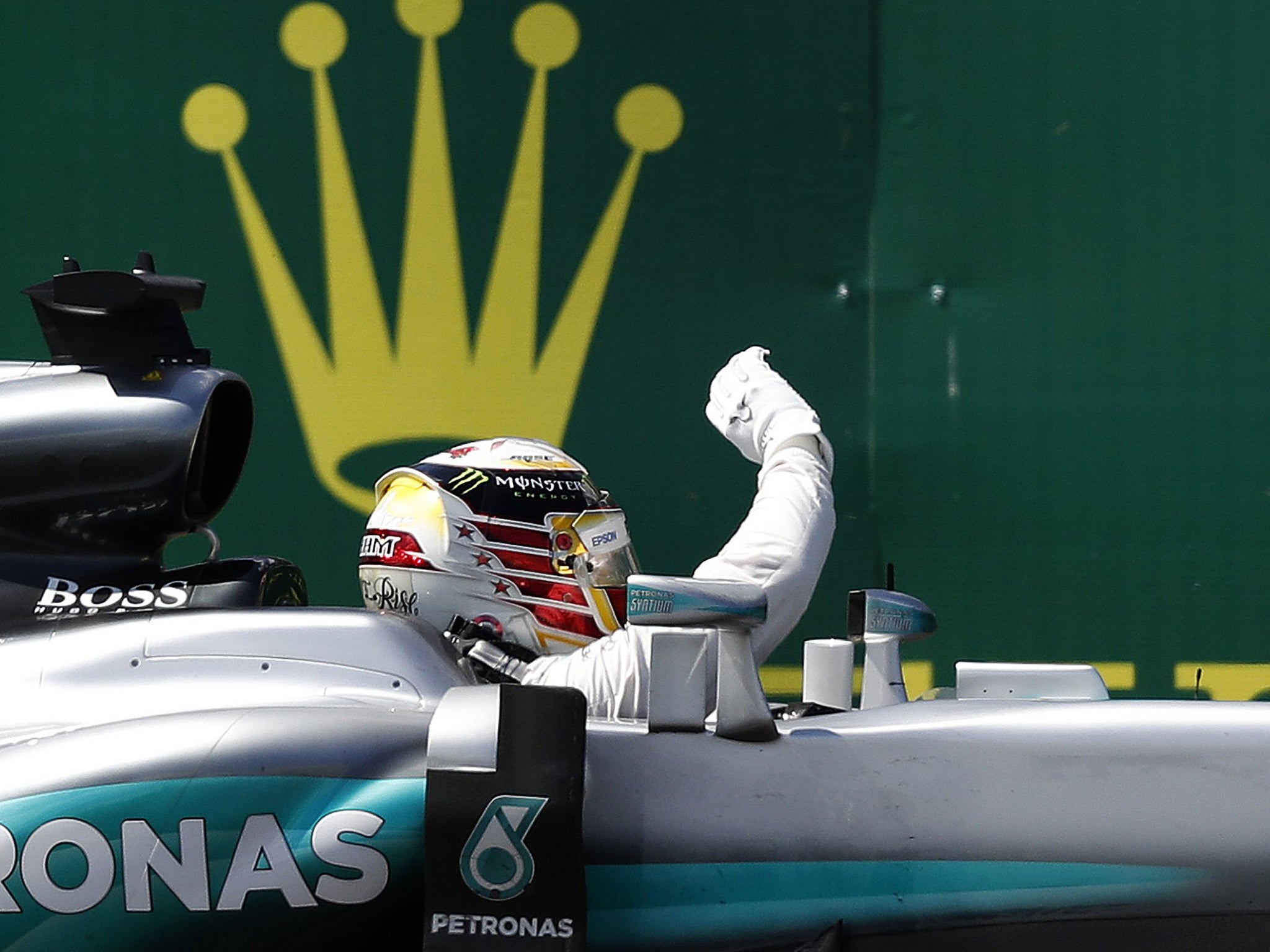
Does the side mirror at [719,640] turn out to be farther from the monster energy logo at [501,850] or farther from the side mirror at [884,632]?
the side mirror at [884,632]

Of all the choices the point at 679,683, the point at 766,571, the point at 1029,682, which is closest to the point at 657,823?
the point at 679,683

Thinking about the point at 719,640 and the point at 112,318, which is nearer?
the point at 719,640

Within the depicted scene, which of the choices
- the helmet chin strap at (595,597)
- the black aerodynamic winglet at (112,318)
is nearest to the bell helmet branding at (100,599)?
the black aerodynamic winglet at (112,318)

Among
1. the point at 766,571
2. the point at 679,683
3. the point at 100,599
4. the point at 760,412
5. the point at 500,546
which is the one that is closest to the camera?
the point at 679,683

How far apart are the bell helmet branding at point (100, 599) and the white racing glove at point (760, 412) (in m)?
0.94

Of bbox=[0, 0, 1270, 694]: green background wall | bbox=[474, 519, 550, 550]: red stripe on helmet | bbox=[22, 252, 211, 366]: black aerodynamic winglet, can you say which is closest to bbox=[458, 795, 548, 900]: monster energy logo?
bbox=[474, 519, 550, 550]: red stripe on helmet

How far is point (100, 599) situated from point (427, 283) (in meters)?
1.39

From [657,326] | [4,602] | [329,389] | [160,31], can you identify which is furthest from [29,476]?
[160,31]

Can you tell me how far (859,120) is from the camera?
264cm

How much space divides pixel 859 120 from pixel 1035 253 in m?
0.44

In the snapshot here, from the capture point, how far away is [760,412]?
6.84 feet

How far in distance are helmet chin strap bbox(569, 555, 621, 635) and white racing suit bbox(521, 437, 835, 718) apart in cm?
6

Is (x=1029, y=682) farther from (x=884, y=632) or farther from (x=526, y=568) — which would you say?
(x=526, y=568)

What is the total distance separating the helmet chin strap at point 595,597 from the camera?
1649 millimetres
